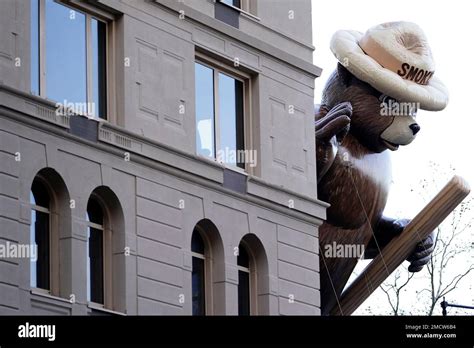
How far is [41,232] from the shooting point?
3484 centimetres

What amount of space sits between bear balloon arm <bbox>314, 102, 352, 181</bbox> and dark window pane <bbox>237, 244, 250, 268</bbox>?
5.60m

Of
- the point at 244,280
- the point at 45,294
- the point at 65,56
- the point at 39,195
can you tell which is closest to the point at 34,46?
the point at 65,56

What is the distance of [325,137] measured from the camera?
45.1 m

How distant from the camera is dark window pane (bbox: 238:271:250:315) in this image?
1575 inches

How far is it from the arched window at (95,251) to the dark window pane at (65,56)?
185cm

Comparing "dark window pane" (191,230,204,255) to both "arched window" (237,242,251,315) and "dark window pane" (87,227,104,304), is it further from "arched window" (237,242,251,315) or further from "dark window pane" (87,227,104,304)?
"dark window pane" (87,227,104,304)

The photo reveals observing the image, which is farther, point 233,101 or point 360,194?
point 360,194

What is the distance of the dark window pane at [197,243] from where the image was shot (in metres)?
38.6

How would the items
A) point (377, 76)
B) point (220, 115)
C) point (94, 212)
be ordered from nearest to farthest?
point (94, 212)
point (220, 115)
point (377, 76)

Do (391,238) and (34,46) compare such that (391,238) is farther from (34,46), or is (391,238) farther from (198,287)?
(34,46)

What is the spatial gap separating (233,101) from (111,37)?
4.16 m

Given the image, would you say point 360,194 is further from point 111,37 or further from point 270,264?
point 111,37

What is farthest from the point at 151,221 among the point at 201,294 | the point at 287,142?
the point at 287,142

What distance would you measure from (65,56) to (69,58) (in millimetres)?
117
